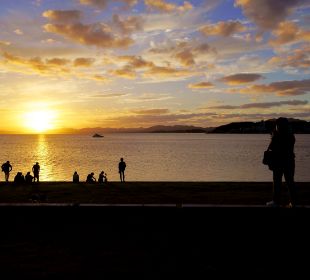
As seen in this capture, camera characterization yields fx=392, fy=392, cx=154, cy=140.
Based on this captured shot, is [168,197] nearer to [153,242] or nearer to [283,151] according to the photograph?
[283,151]

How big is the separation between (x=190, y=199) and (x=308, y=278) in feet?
32.3

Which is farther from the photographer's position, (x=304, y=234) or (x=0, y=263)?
(x=304, y=234)

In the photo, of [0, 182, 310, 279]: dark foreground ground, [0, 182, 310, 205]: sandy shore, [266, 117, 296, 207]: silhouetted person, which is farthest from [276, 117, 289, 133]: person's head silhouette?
[0, 182, 310, 205]: sandy shore

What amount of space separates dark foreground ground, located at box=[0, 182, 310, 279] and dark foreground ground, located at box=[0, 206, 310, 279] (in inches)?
0.5

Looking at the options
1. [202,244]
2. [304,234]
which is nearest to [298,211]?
[304,234]

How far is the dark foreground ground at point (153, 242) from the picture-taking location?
16.7ft

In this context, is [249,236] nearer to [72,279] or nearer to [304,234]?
[304,234]

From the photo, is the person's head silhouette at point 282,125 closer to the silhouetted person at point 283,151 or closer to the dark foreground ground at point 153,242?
the silhouetted person at point 283,151

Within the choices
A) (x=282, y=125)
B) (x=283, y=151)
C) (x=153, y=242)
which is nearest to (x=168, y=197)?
(x=283, y=151)

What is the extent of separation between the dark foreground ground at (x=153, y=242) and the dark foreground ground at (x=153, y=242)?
0.01 meters

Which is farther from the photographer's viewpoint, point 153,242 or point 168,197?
point 168,197

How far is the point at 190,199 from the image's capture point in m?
14.7

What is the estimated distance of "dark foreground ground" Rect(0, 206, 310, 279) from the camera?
510 centimetres

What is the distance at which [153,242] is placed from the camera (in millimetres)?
6316
